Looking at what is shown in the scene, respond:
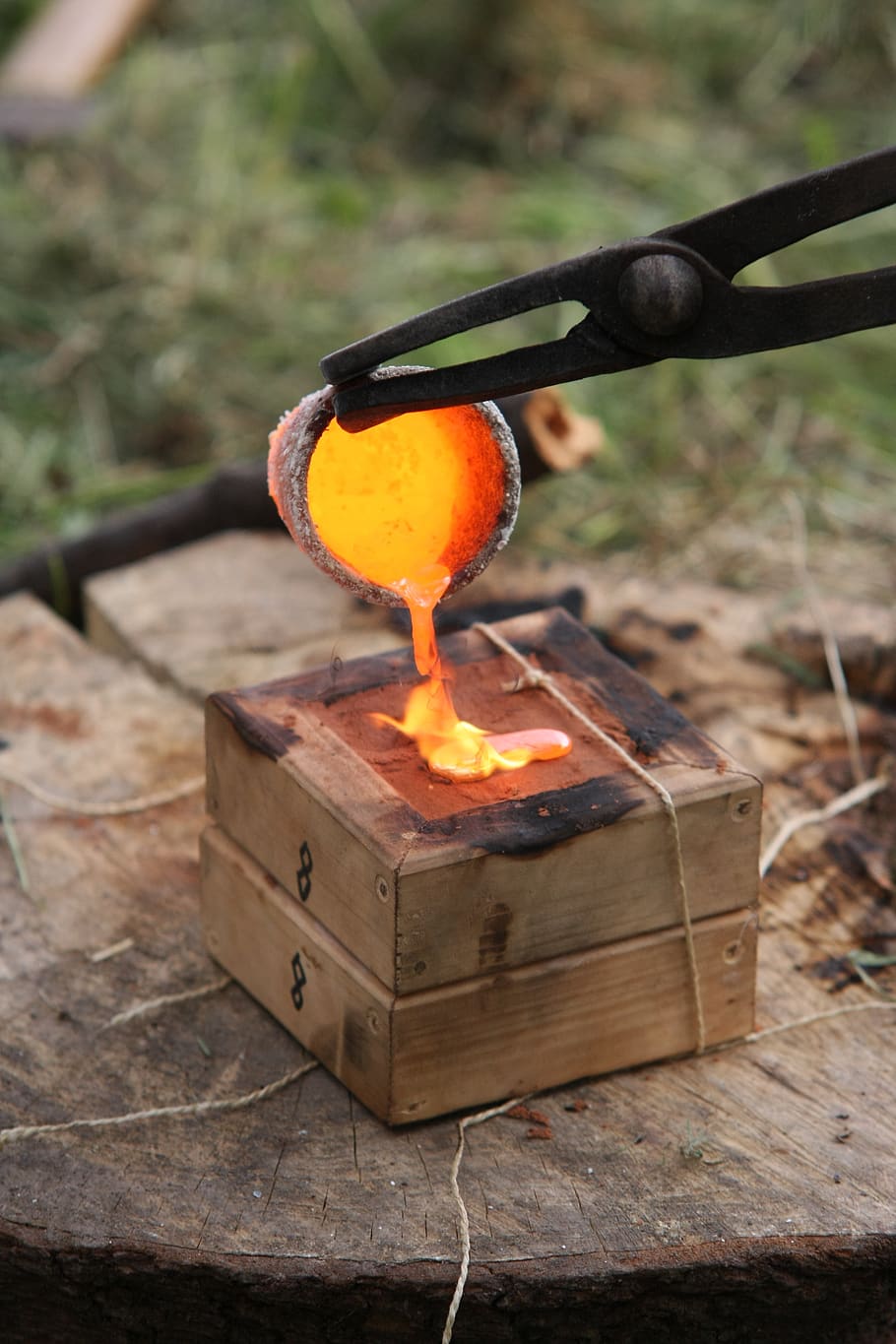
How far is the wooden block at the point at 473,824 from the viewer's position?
157cm

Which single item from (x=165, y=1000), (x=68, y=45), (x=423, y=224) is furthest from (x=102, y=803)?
(x=68, y=45)

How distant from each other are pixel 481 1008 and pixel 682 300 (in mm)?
691

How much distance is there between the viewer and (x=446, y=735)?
1735 millimetres

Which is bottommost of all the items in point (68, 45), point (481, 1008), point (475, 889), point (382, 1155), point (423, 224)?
point (382, 1155)

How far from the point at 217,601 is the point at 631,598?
0.62 metres

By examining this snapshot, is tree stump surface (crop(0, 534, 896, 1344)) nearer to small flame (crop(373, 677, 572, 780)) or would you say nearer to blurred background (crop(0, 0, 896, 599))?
small flame (crop(373, 677, 572, 780))

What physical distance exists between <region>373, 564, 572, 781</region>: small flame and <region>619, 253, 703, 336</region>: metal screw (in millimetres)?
376

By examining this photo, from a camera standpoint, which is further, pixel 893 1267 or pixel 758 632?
pixel 758 632

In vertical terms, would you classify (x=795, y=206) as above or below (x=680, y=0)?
below

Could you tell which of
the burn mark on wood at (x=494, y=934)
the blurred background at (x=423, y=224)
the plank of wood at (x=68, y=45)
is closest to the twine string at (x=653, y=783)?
the burn mark on wood at (x=494, y=934)

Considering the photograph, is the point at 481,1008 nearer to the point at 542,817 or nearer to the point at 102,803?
the point at 542,817

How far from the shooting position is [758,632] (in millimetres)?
2436

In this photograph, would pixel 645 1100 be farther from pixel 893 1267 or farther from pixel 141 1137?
pixel 141 1137

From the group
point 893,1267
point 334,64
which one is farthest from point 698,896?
point 334,64
